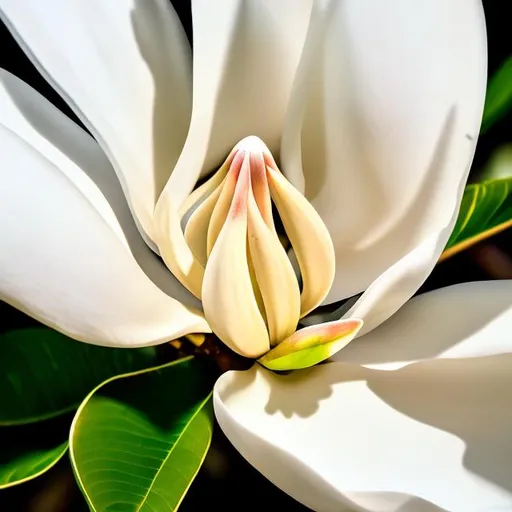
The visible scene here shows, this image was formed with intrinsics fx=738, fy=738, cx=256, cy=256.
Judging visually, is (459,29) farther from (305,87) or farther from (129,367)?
(129,367)

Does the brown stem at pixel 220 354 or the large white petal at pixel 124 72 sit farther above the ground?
the large white petal at pixel 124 72

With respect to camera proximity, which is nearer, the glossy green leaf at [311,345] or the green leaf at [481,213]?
the glossy green leaf at [311,345]

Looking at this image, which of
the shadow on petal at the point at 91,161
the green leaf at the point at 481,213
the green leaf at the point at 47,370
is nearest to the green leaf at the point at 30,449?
the green leaf at the point at 47,370

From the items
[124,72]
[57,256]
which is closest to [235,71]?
[124,72]

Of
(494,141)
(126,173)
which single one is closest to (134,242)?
(126,173)

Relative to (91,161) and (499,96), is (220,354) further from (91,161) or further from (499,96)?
(499,96)

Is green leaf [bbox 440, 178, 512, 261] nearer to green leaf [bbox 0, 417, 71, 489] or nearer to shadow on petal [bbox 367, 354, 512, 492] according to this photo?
shadow on petal [bbox 367, 354, 512, 492]

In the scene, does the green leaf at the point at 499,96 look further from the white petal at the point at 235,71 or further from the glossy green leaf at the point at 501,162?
the white petal at the point at 235,71
